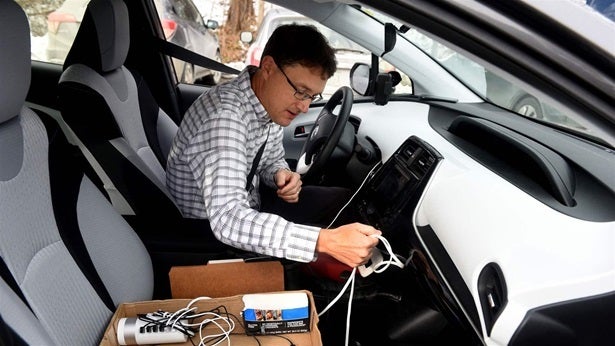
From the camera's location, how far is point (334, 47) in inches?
65.5

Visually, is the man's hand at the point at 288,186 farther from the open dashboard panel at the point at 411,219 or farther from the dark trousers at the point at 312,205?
→ the open dashboard panel at the point at 411,219

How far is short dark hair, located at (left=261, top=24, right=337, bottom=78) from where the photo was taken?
129 centimetres

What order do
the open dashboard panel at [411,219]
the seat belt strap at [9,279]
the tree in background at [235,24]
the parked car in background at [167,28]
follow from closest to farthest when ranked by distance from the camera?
the seat belt strap at [9,279] → the open dashboard panel at [411,219] → the parked car in background at [167,28] → the tree in background at [235,24]

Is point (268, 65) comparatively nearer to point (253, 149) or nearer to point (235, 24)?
point (253, 149)

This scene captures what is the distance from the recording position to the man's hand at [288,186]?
1686 millimetres

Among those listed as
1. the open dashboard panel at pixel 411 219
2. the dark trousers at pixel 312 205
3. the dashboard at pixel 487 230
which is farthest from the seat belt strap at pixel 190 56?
the open dashboard panel at pixel 411 219

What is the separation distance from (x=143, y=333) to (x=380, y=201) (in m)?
0.79

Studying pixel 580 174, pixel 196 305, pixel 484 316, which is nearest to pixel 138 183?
pixel 196 305

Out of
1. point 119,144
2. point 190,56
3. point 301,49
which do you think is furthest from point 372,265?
point 190,56

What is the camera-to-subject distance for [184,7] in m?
3.75

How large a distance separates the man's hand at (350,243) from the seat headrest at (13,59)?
28.7 inches

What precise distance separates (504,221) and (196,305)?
0.78 metres

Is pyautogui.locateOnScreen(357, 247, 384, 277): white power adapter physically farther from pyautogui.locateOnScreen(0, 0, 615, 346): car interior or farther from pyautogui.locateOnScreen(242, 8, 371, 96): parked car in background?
pyautogui.locateOnScreen(242, 8, 371, 96): parked car in background

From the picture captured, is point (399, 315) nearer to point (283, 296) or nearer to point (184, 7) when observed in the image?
point (283, 296)
